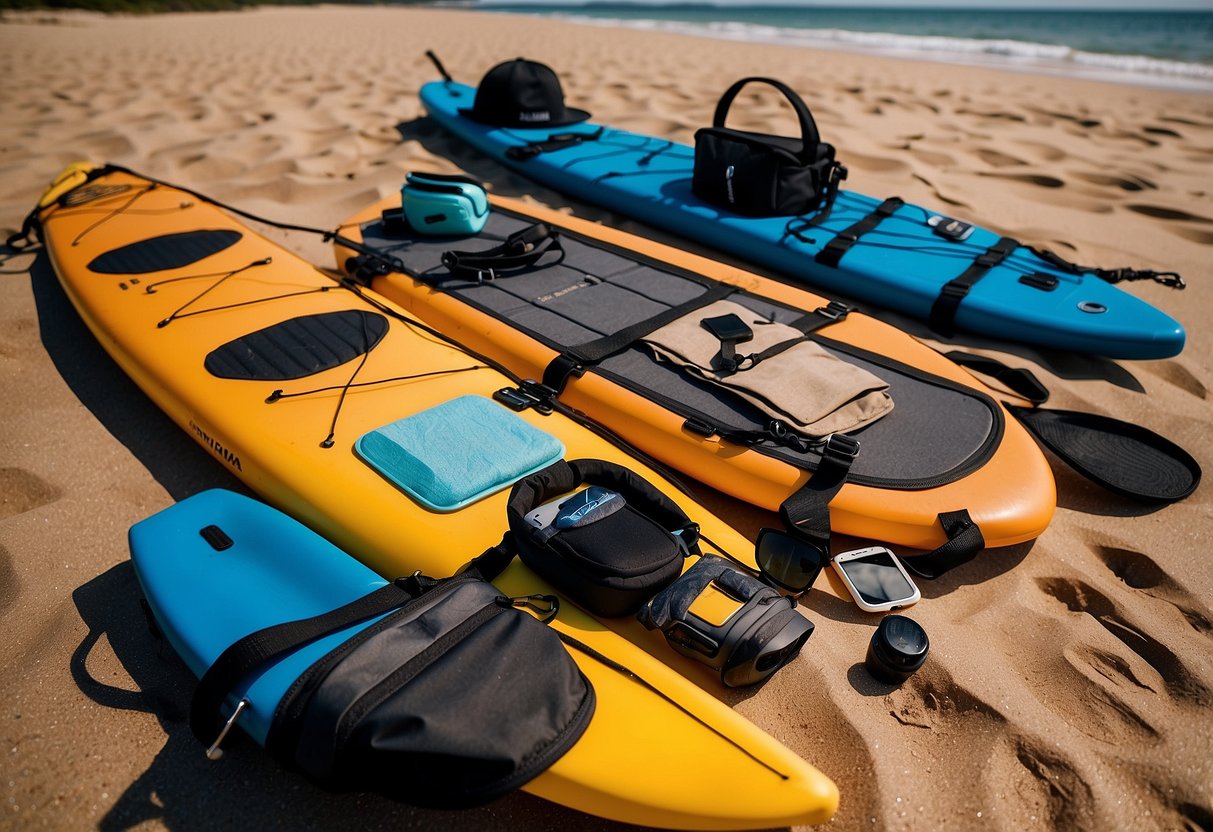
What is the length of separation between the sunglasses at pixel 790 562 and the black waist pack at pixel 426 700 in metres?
0.76

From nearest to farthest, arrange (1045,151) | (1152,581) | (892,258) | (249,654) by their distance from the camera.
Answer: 1. (249,654)
2. (1152,581)
3. (892,258)
4. (1045,151)

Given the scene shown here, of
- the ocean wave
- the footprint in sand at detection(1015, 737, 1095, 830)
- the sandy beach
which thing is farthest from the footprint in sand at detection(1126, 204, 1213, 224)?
the ocean wave

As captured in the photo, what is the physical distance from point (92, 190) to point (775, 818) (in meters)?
4.86

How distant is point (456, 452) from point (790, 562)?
1087mm

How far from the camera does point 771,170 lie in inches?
158

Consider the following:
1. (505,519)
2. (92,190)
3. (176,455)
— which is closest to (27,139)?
(92,190)

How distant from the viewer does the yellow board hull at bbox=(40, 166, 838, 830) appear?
148cm

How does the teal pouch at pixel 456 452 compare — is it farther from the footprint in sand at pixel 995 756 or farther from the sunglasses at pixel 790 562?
the footprint in sand at pixel 995 756

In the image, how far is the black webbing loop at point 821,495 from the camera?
2.21 m

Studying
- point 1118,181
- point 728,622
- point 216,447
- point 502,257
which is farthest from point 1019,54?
point 216,447

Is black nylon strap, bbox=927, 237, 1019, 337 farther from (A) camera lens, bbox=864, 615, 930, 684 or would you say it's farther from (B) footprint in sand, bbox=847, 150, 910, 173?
(B) footprint in sand, bbox=847, 150, 910, 173

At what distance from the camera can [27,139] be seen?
5875mm

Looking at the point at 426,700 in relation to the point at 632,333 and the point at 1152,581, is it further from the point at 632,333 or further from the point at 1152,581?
the point at 1152,581

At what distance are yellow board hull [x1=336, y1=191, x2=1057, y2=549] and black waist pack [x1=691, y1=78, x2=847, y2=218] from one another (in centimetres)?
104
